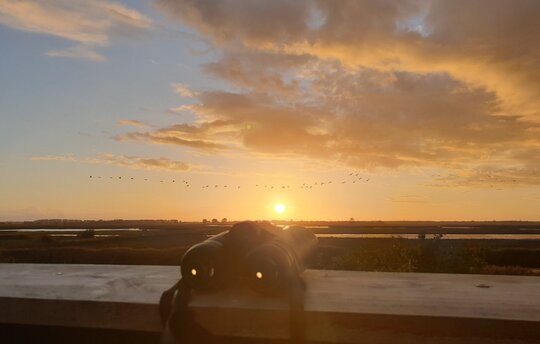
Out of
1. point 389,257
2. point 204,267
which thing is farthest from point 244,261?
point 389,257

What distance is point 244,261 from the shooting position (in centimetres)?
247

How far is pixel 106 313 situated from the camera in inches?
95.0

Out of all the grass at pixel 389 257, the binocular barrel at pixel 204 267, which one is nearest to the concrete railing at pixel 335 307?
the binocular barrel at pixel 204 267

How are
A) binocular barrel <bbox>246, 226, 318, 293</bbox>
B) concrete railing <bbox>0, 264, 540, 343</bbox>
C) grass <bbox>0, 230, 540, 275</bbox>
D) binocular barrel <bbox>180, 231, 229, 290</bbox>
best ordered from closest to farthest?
concrete railing <bbox>0, 264, 540, 343</bbox>, binocular barrel <bbox>246, 226, 318, 293</bbox>, binocular barrel <bbox>180, 231, 229, 290</bbox>, grass <bbox>0, 230, 540, 275</bbox>

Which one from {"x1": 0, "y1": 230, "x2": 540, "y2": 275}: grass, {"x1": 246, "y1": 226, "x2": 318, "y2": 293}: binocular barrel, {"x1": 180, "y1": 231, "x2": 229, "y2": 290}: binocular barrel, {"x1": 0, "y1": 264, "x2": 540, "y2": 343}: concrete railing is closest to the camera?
{"x1": 0, "y1": 264, "x2": 540, "y2": 343}: concrete railing

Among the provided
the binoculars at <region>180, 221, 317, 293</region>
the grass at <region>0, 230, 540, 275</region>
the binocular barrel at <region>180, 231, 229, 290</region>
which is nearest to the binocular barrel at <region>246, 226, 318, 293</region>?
the binoculars at <region>180, 221, 317, 293</region>

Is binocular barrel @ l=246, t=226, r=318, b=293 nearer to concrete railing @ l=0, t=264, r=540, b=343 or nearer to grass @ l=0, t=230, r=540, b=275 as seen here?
concrete railing @ l=0, t=264, r=540, b=343

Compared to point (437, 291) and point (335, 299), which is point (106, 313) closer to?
point (335, 299)

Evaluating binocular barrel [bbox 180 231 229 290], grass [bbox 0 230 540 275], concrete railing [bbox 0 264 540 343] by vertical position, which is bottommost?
grass [bbox 0 230 540 275]

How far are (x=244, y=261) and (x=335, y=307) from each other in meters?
0.53

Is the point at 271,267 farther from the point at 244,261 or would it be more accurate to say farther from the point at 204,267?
the point at 204,267

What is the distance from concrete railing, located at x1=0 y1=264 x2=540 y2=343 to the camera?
2.04m

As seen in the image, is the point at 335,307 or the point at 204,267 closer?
the point at 335,307

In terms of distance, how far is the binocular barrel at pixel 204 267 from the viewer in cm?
243
